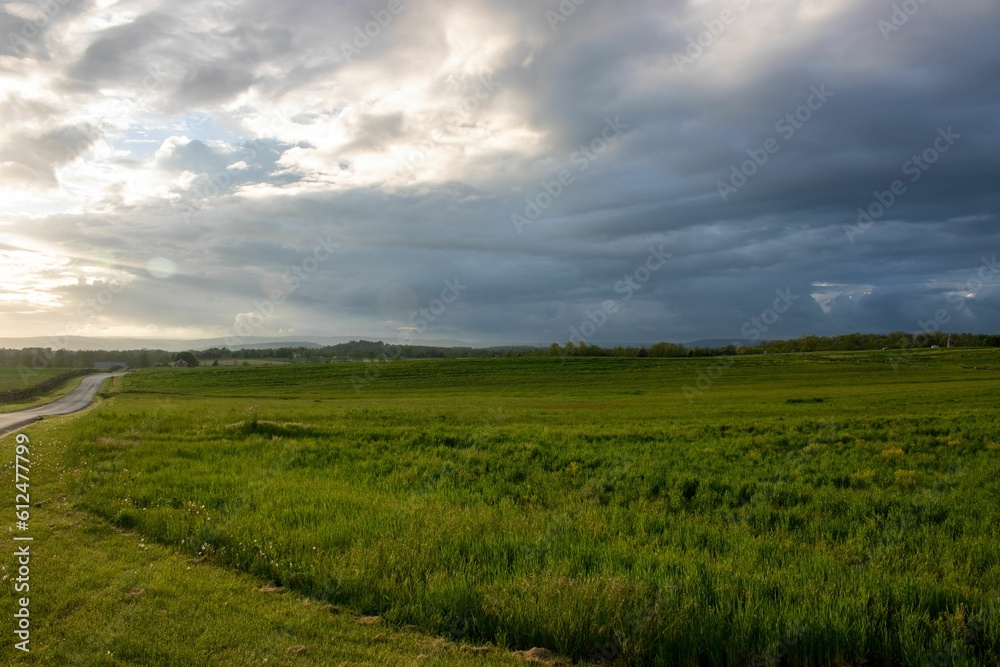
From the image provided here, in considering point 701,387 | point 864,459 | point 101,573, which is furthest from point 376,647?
point 701,387

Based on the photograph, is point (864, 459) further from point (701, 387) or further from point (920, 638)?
point (701, 387)

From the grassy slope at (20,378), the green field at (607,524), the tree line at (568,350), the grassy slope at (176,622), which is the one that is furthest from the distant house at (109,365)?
the grassy slope at (176,622)

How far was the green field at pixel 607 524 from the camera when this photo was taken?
5941mm

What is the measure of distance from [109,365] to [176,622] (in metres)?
161

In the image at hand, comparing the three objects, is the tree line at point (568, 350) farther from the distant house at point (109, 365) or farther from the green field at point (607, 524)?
the green field at point (607, 524)

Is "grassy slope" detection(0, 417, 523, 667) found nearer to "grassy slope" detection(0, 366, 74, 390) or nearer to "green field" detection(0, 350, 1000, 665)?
"green field" detection(0, 350, 1000, 665)

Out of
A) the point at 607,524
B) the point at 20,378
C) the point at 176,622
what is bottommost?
the point at 20,378

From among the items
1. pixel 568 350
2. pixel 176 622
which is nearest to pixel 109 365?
pixel 568 350

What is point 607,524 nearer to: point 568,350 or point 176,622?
point 176,622

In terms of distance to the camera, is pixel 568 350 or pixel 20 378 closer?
pixel 20 378

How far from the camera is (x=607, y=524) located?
31.6ft

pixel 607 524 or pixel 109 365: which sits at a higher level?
pixel 607 524

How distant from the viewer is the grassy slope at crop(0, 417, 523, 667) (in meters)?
5.25

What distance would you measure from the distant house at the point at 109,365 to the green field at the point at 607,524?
13242cm
